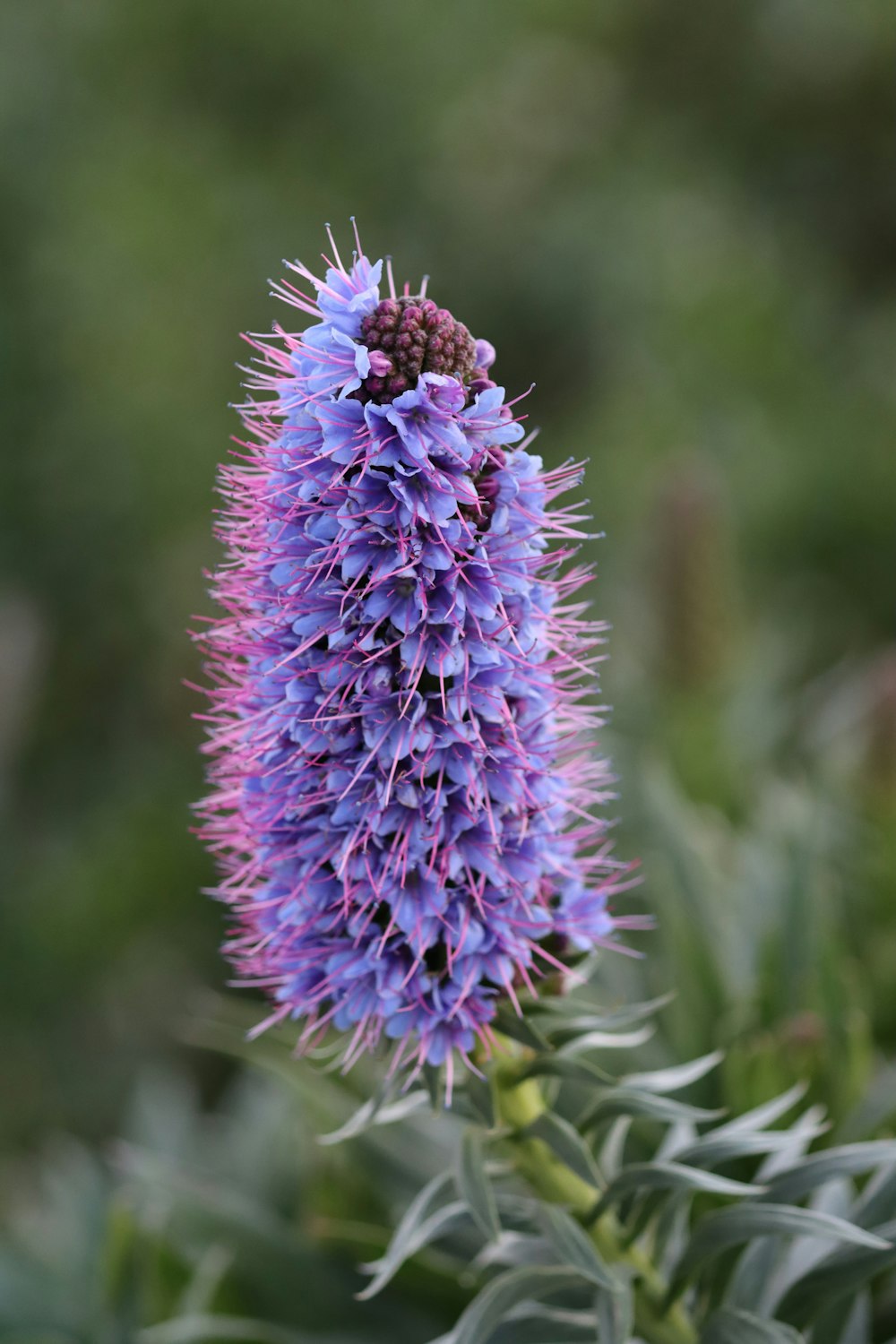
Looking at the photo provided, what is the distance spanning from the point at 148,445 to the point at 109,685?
3.79 ft

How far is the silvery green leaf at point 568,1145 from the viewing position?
5.67ft

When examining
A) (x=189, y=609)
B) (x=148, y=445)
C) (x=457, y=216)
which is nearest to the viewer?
(x=189, y=609)

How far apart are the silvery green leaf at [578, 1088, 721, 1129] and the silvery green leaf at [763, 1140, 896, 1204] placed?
→ 0.20 metres

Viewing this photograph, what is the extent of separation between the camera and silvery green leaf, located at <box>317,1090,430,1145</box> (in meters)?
1.77

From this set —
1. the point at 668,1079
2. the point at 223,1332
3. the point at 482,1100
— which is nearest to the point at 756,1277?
the point at 668,1079

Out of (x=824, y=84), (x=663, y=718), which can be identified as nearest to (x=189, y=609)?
(x=663, y=718)

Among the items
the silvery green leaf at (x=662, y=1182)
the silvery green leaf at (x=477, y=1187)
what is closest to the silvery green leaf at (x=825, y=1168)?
the silvery green leaf at (x=662, y=1182)

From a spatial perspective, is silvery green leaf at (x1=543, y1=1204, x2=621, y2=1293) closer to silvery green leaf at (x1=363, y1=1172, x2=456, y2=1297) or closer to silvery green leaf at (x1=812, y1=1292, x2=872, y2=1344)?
silvery green leaf at (x1=363, y1=1172, x2=456, y2=1297)

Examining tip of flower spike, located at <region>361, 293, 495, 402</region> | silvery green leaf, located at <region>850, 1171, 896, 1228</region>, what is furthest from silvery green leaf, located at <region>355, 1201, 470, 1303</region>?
tip of flower spike, located at <region>361, 293, 495, 402</region>

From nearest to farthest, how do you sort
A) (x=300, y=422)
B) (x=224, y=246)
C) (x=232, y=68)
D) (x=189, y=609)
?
(x=300, y=422) < (x=189, y=609) < (x=224, y=246) < (x=232, y=68)

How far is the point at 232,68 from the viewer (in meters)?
7.56

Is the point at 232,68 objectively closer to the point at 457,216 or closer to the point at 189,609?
the point at 457,216

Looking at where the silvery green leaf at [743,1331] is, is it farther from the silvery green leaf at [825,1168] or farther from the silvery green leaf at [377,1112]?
the silvery green leaf at [377,1112]

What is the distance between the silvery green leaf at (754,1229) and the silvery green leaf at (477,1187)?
329 millimetres
